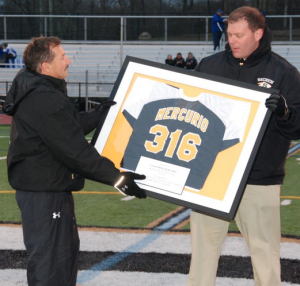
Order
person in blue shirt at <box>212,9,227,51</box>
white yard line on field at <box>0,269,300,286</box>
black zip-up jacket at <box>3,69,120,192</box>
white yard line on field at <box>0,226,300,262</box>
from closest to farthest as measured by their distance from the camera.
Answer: black zip-up jacket at <box>3,69,120,192</box>, white yard line on field at <box>0,269,300,286</box>, white yard line on field at <box>0,226,300,262</box>, person in blue shirt at <box>212,9,227,51</box>

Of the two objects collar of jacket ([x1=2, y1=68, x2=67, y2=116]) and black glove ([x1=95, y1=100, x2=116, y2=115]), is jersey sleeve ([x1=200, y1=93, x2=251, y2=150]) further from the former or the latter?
collar of jacket ([x1=2, y1=68, x2=67, y2=116])

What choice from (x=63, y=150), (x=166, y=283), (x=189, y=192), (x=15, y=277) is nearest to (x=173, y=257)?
(x=166, y=283)

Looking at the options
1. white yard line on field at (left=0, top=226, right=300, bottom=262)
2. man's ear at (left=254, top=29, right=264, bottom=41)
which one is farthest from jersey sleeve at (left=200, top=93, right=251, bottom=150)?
white yard line on field at (left=0, top=226, right=300, bottom=262)

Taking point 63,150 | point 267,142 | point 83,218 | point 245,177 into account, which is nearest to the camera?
point 63,150

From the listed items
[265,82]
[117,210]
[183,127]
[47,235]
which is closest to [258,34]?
[265,82]

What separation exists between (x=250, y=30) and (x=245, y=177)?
2.83ft

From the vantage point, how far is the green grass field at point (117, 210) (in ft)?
20.4

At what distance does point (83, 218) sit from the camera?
21.1ft

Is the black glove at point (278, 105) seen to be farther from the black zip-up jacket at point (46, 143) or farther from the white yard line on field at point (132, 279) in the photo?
the white yard line on field at point (132, 279)

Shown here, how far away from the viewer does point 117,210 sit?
6.84m

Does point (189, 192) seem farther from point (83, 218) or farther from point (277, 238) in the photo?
point (83, 218)

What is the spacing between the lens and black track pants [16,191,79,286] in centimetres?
326

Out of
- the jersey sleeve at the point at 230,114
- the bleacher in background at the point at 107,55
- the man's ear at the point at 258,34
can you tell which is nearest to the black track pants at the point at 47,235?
the jersey sleeve at the point at 230,114

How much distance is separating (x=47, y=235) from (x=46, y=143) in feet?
1.63
